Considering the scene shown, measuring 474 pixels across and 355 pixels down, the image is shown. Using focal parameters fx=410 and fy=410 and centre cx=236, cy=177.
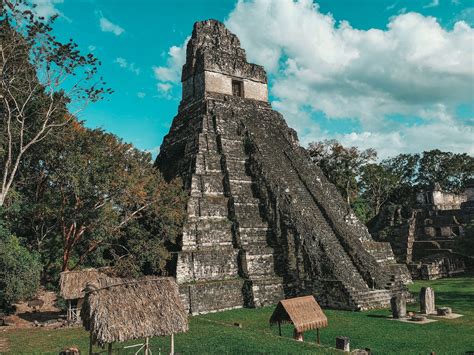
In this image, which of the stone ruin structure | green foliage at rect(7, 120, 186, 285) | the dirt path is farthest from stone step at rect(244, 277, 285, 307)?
the stone ruin structure

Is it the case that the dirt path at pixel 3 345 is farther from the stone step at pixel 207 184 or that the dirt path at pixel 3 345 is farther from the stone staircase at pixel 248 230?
the stone step at pixel 207 184

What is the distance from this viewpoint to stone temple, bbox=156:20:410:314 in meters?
15.5

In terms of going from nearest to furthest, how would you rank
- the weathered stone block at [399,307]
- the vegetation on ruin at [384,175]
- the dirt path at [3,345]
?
the dirt path at [3,345], the weathered stone block at [399,307], the vegetation on ruin at [384,175]

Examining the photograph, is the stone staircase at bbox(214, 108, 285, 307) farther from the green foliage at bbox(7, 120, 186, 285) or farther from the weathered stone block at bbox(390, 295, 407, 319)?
the weathered stone block at bbox(390, 295, 407, 319)

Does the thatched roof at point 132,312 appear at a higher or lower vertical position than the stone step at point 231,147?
lower

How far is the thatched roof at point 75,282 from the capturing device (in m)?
14.6

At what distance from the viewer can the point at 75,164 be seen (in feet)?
52.6

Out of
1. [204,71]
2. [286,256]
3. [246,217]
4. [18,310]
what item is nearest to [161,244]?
[246,217]

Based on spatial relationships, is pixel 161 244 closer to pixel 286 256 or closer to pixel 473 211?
pixel 286 256

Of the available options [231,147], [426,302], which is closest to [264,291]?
[426,302]

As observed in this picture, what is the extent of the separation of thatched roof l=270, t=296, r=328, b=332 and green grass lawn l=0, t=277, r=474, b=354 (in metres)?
0.43

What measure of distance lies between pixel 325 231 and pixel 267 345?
343 inches

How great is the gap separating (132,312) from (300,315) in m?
4.29

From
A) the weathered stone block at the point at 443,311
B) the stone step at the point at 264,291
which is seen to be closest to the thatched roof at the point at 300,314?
the stone step at the point at 264,291
